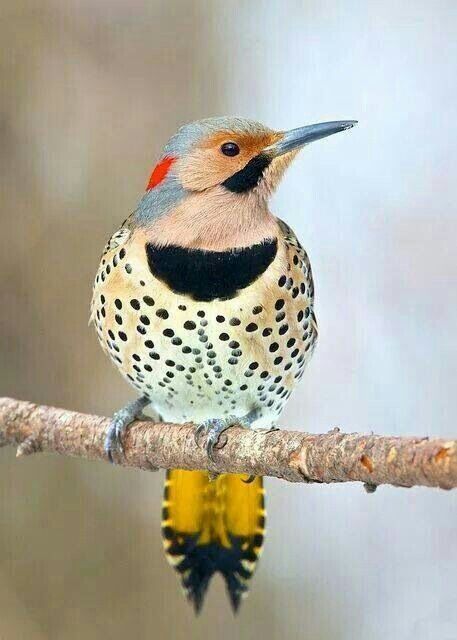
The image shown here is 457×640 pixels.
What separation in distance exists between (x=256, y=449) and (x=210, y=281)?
51 centimetres

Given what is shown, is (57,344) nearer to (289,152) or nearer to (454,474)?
(289,152)

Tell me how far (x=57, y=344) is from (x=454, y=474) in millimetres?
1954

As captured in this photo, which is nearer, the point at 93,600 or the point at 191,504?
the point at 191,504

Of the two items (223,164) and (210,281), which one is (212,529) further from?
(223,164)

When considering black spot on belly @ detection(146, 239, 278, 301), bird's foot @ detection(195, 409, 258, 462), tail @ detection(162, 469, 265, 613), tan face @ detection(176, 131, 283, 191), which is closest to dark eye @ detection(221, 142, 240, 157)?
tan face @ detection(176, 131, 283, 191)

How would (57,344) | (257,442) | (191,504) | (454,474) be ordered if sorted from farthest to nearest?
1. (57,344)
2. (191,504)
3. (257,442)
4. (454,474)

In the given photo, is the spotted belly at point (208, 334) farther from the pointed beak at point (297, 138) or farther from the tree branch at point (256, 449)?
the pointed beak at point (297, 138)

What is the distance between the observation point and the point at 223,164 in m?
2.49

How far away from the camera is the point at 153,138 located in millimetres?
3461

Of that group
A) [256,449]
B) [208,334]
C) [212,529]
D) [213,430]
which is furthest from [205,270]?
[212,529]

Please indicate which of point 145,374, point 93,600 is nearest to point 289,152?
point 145,374

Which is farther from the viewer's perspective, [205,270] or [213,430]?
[205,270]

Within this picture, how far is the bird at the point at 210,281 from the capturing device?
→ 8.09 ft

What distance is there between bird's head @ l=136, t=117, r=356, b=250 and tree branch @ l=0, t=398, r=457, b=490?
0.57 m
